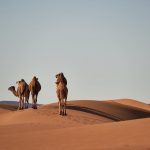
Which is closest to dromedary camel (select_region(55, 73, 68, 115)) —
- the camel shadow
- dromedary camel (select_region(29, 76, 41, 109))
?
dromedary camel (select_region(29, 76, 41, 109))

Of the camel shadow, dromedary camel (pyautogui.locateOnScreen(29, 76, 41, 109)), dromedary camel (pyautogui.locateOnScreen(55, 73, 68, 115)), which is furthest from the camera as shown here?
the camel shadow

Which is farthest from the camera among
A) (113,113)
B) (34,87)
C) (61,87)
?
(113,113)

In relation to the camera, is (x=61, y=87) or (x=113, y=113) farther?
(x=113, y=113)

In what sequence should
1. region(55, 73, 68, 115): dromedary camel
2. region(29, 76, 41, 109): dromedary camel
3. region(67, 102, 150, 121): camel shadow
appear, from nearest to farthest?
1. region(55, 73, 68, 115): dromedary camel
2. region(29, 76, 41, 109): dromedary camel
3. region(67, 102, 150, 121): camel shadow

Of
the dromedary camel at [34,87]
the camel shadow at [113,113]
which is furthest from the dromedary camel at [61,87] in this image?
the camel shadow at [113,113]

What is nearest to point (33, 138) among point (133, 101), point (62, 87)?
point (62, 87)

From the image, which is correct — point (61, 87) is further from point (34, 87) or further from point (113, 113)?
point (113, 113)

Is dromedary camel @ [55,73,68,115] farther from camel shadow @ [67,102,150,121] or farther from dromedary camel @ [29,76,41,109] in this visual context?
camel shadow @ [67,102,150,121]

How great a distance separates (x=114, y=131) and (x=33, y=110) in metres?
13.9

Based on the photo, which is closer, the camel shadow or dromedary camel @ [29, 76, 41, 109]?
dromedary camel @ [29, 76, 41, 109]

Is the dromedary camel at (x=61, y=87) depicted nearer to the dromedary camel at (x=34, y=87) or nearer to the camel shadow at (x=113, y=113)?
the dromedary camel at (x=34, y=87)

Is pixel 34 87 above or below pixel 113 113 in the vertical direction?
above

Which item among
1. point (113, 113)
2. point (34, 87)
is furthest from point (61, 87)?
point (113, 113)

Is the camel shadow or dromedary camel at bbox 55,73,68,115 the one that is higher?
dromedary camel at bbox 55,73,68,115
